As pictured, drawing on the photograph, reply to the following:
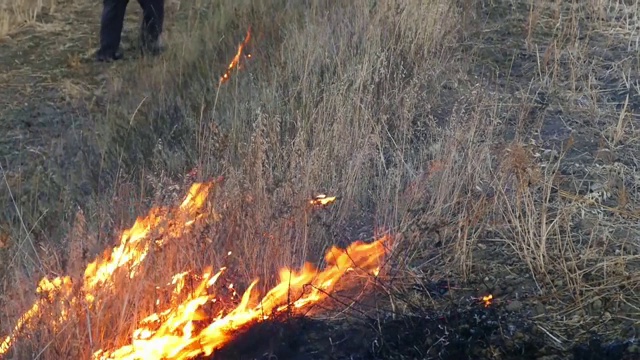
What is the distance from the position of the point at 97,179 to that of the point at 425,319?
2.90 meters

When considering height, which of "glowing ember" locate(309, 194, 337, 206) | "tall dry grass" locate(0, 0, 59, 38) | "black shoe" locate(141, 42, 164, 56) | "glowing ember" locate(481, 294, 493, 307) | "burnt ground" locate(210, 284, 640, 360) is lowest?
"tall dry grass" locate(0, 0, 59, 38)

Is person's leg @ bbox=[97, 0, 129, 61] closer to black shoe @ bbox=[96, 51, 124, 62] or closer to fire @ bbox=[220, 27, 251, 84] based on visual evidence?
black shoe @ bbox=[96, 51, 124, 62]

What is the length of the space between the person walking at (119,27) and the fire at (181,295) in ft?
13.9

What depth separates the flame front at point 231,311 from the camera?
361cm

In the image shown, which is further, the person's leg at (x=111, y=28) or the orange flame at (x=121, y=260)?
the person's leg at (x=111, y=28)

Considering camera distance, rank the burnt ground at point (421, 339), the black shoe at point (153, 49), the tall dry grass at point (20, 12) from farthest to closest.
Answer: the tall dry grass at point (20, 12) → the black shoe at point (153, 49) → the burnt ground at point (421, 339)

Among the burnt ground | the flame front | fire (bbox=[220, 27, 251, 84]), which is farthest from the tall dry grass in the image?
the burnt ground

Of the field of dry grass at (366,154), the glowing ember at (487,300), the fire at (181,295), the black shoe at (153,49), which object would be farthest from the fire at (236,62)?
the glowing ember at (487,300)

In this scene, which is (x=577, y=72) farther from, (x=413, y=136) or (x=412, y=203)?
(x=412, y=203)

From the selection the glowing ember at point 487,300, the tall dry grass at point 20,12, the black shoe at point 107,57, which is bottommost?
the black shoe at point 107,57

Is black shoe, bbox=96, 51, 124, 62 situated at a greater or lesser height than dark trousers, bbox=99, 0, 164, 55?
lesser

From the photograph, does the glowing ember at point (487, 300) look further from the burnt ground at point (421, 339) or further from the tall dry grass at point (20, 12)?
the tall dry grass at point (20, 12)

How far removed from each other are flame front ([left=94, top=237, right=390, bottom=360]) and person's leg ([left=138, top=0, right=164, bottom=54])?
4.49m

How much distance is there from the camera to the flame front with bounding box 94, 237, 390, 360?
11.8 ft
